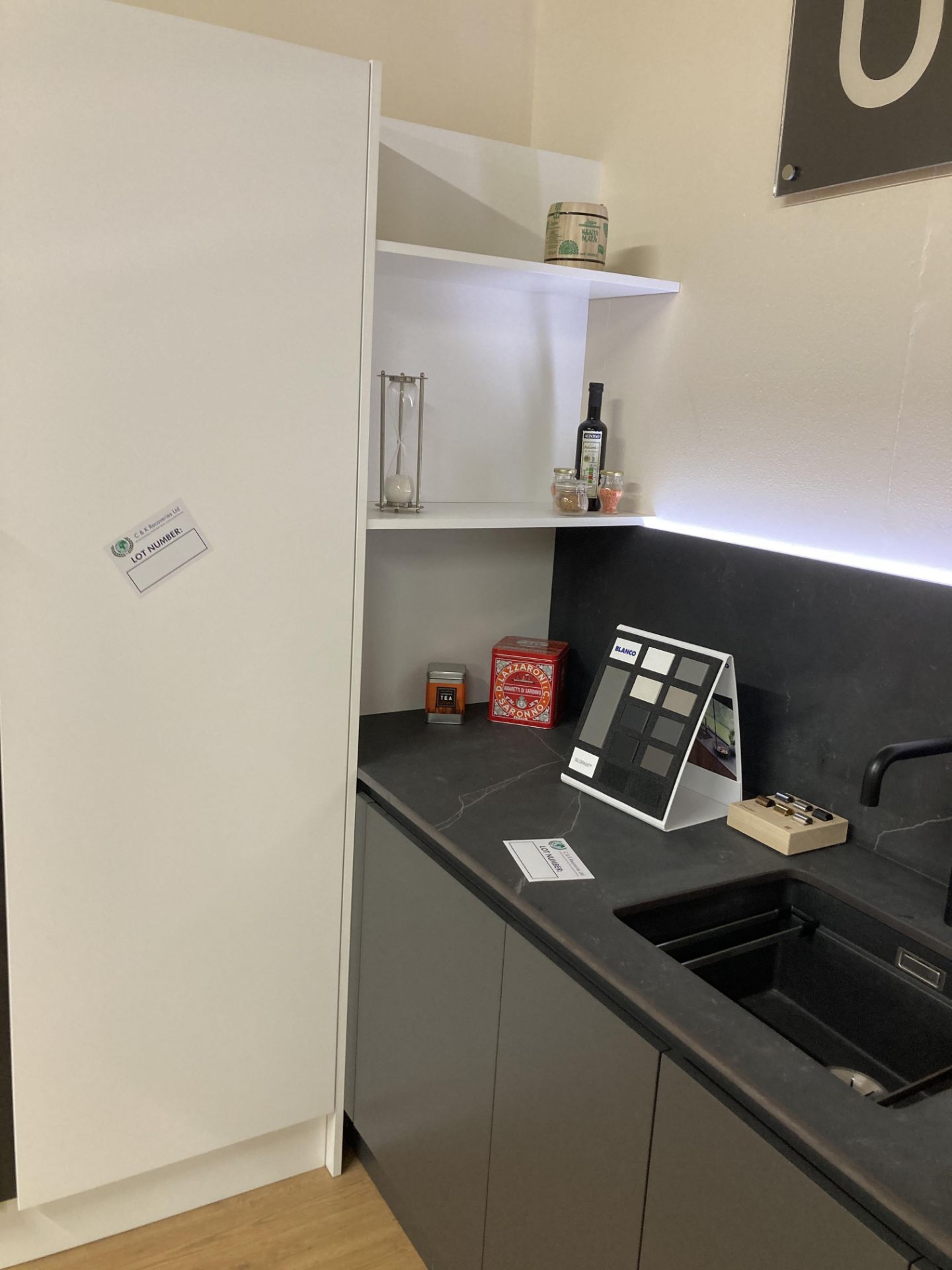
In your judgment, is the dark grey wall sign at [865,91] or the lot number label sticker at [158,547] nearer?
the dark grey wall sign at [865,91]

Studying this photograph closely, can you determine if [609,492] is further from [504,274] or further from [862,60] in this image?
[862,60]

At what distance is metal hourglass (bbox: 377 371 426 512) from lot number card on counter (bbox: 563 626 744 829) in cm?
57

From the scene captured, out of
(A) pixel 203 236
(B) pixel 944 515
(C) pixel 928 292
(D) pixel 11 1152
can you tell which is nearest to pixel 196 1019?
(D) pixel 11 1152

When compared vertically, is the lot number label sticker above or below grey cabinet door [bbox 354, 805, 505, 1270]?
above

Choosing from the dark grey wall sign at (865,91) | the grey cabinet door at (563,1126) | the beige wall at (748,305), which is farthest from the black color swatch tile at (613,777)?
the dark grey wall sign at (865,91)

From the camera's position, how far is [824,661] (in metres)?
1.77

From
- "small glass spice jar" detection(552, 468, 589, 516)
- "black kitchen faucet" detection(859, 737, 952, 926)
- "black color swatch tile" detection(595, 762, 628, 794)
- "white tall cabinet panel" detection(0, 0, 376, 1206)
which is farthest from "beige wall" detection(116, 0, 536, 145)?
"black kitchen faucet" detection(859, 737, 952, 926)

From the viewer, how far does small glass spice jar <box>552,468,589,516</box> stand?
2.19 m

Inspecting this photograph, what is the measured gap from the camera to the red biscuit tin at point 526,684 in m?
2.31

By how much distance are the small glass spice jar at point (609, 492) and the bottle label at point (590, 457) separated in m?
0.02

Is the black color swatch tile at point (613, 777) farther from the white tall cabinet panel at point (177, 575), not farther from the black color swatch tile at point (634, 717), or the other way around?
the white tall cabinet panel at point (177, 575)

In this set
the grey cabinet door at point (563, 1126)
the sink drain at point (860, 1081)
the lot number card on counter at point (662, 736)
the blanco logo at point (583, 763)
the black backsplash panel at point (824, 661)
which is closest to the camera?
the grey cabinet door at point (563, 1126)

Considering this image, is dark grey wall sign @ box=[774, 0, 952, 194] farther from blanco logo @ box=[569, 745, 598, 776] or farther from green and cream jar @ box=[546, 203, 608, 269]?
blanco logo @ box=[569, 745, 598, 776]

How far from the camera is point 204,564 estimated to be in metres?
1.75
